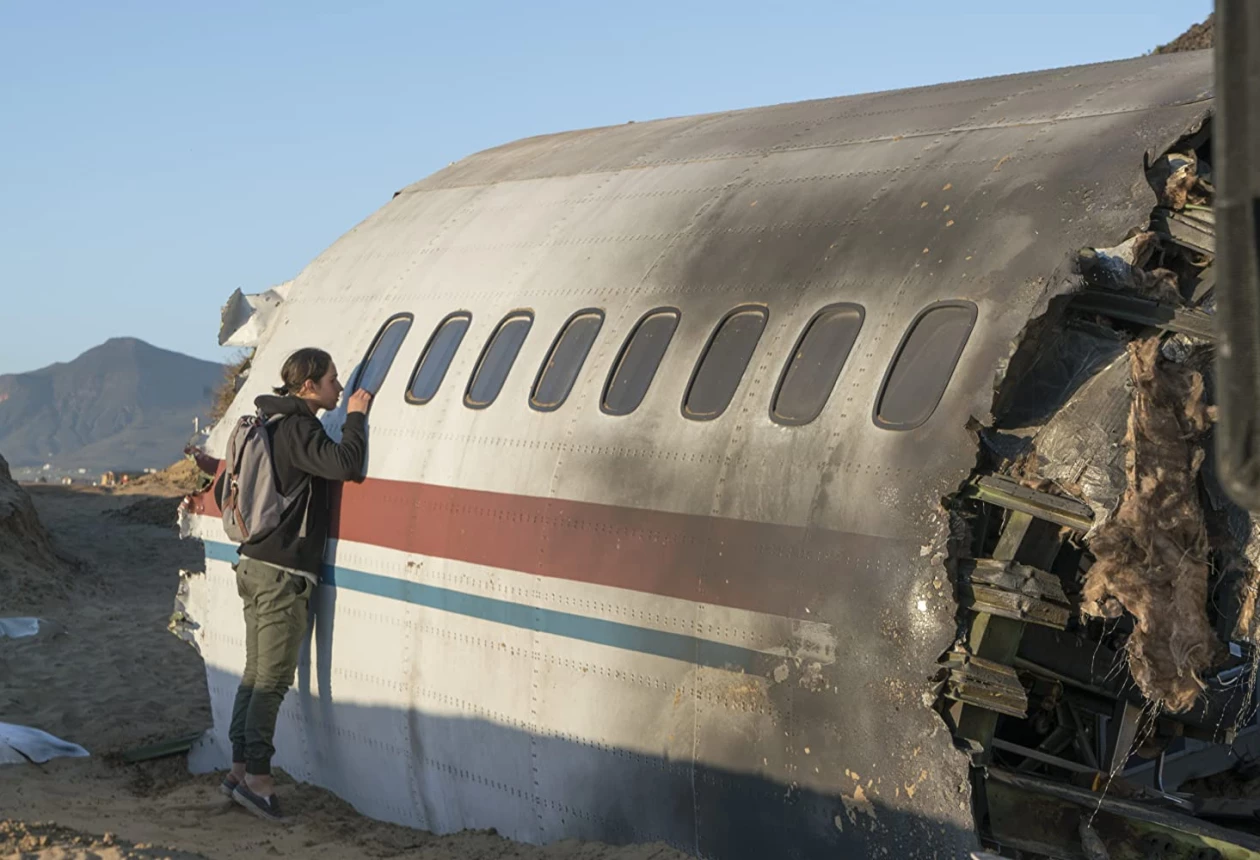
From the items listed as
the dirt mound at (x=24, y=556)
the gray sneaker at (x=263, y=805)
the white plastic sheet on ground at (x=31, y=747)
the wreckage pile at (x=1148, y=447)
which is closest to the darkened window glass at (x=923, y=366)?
the wreckage pile at (x=1148, y=447)

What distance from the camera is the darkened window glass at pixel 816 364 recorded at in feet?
25.2

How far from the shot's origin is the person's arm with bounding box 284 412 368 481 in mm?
10805

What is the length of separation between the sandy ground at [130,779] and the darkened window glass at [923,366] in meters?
2.71

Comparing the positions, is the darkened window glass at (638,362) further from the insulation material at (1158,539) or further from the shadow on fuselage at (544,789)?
the insulation material at (1158,539)

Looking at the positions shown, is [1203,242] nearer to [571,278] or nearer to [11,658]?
[571,278]

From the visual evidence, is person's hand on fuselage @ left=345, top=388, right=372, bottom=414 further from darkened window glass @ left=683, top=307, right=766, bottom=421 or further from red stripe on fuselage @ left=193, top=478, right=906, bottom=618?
darkened window glass @ left=683, top=307, right=766, bottom=421

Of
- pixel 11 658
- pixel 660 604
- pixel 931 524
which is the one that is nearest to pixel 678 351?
pixel 660 604

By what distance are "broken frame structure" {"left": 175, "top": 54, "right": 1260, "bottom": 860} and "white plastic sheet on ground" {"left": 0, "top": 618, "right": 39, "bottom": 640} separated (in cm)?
1153

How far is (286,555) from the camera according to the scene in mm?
10969

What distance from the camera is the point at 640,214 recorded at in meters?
9.88

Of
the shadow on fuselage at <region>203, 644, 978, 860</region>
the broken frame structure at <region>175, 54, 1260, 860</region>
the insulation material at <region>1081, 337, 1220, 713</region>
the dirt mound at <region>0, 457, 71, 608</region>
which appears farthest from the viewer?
the dirt mound at <region>0, 457, 71, 608</region>

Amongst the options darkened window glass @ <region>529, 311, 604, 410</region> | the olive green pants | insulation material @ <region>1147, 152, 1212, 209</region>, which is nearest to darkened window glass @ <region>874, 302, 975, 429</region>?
insulation material @ <region>1147, 152, 1212, 209</region>

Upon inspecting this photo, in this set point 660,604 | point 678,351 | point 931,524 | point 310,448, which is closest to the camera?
point 931,524

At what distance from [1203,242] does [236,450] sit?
6.72m
